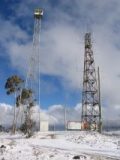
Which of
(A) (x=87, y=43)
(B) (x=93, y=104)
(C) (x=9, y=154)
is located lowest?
(C) (x=9, y=154)

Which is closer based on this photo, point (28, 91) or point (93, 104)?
point (28, 91)

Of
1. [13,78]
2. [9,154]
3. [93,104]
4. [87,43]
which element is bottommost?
[9,154]

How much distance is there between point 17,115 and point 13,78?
10043 mm

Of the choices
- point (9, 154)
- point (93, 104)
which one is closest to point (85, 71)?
point (93, 104)

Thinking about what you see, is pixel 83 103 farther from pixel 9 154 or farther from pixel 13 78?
pixel 9 154

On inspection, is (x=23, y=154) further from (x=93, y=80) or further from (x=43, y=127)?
(x=93, y=80)

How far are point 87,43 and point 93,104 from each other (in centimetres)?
1755

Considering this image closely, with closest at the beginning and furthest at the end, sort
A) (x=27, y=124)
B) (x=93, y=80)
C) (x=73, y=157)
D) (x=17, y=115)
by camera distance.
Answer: (x=73, y=157), (x=27, y=124), (x=17, y=115), (x=93, y=80)

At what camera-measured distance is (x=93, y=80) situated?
9419 cm

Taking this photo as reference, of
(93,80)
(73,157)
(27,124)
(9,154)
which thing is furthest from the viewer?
(93,80)

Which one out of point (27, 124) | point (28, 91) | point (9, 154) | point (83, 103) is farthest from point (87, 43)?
point (9, 154)

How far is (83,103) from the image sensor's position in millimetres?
94500

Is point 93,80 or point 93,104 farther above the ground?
point 93,80

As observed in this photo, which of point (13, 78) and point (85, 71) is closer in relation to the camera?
point (13, 78)
